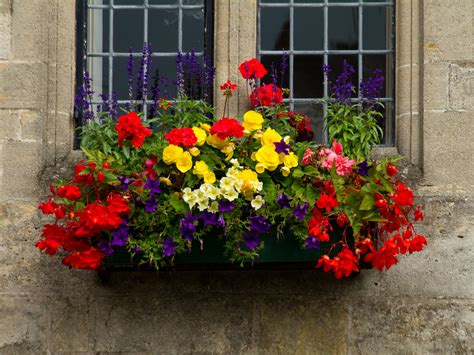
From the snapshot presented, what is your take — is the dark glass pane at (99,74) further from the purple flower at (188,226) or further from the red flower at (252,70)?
the purple flower at (188,226)

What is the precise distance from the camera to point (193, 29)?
5.35 metres

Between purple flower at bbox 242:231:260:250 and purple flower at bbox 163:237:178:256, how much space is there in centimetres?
30

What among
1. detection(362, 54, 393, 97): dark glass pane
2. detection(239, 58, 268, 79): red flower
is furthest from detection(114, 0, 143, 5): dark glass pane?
detection(362, 54, 393, 97): dark glass pane

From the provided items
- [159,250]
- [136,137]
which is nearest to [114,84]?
[136,137]

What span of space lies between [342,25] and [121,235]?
1.65 m

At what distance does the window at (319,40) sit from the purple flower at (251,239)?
0.96m

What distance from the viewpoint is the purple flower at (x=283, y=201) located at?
4.52 m

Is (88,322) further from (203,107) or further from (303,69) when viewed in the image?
(303,69)

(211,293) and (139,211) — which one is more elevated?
(139,211)

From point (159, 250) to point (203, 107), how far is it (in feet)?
2.85

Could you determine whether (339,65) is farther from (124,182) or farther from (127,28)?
(124,182)

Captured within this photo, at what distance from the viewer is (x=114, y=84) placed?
5.36 metres

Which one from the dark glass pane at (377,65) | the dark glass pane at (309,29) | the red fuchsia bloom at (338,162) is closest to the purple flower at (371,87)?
the dark glass pane at (377,65)

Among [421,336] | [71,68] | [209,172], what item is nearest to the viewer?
[209,172]
